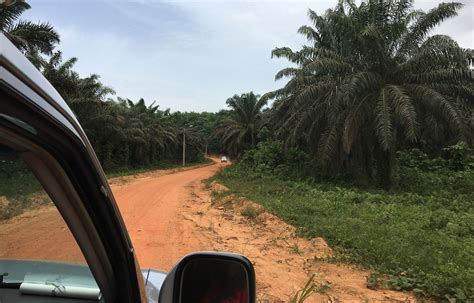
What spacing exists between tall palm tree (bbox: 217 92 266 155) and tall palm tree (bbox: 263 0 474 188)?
74.1 feet

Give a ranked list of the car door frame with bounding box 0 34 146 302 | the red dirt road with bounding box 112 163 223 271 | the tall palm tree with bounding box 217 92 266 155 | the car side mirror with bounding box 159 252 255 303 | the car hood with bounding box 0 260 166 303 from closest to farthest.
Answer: the car door frame with bounding box 0 34 146 302 → the car side mirror with bounding box 159 252 255 303 → the car hood with bounding box 0 260 166 303 → the red dirt road with bounding box 112 163 223 271 → the tall palm tree with bounding box 217 92 266 155

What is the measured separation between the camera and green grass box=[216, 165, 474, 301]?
6.65 m

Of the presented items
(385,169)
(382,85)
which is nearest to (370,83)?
(382,85)

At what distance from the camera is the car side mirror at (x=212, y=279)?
4.19 feet

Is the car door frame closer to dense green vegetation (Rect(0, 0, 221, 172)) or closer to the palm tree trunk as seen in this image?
dense green vegetation (Rect(0, 0, 221, 172))

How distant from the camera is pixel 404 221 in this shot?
35.1 ft

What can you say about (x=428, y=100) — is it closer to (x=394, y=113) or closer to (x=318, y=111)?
(x=394, y=113)

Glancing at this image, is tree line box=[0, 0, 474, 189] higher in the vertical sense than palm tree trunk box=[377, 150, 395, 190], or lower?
higher

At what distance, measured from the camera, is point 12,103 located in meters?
0.75

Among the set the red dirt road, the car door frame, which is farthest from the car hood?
the red dirt road

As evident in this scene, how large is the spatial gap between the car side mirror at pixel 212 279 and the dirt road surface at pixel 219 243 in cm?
32

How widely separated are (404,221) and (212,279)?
1022 cm

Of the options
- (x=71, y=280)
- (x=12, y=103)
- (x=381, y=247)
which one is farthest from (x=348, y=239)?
(x=12, y=103)

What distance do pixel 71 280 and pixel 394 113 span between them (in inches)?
634
